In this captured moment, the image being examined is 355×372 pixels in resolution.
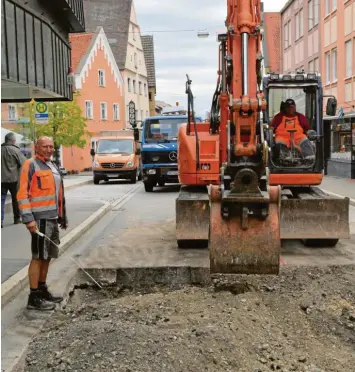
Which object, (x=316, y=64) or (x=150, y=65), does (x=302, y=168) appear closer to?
(x=316, y=64)

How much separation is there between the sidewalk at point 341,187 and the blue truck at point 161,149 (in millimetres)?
5326

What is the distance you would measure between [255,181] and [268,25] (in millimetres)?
46348

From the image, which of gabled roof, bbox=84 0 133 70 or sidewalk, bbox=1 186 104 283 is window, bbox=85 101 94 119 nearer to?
gabled roof, bbox=84 0 133 70

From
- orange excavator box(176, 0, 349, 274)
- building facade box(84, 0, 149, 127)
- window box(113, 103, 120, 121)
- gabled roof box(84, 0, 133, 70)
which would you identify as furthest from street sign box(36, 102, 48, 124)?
gabled roof box(84, 0, 133, 70)

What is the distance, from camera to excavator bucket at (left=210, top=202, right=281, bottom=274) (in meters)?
6.07

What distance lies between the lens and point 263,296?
653 cm

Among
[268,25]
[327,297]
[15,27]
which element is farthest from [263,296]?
[268,25]

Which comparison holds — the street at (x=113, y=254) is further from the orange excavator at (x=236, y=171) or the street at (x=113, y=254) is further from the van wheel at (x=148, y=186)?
the van wheel at (x=148, y=186)

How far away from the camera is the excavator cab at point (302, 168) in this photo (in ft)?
29.7

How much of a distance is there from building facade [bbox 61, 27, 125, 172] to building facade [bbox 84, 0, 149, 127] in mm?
4272

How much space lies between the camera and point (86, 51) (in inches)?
1820

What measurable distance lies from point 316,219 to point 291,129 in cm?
187

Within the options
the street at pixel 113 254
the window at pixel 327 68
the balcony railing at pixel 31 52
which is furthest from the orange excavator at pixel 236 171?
the window at pixel 327 68

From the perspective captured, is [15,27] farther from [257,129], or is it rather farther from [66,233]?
[257,129]
